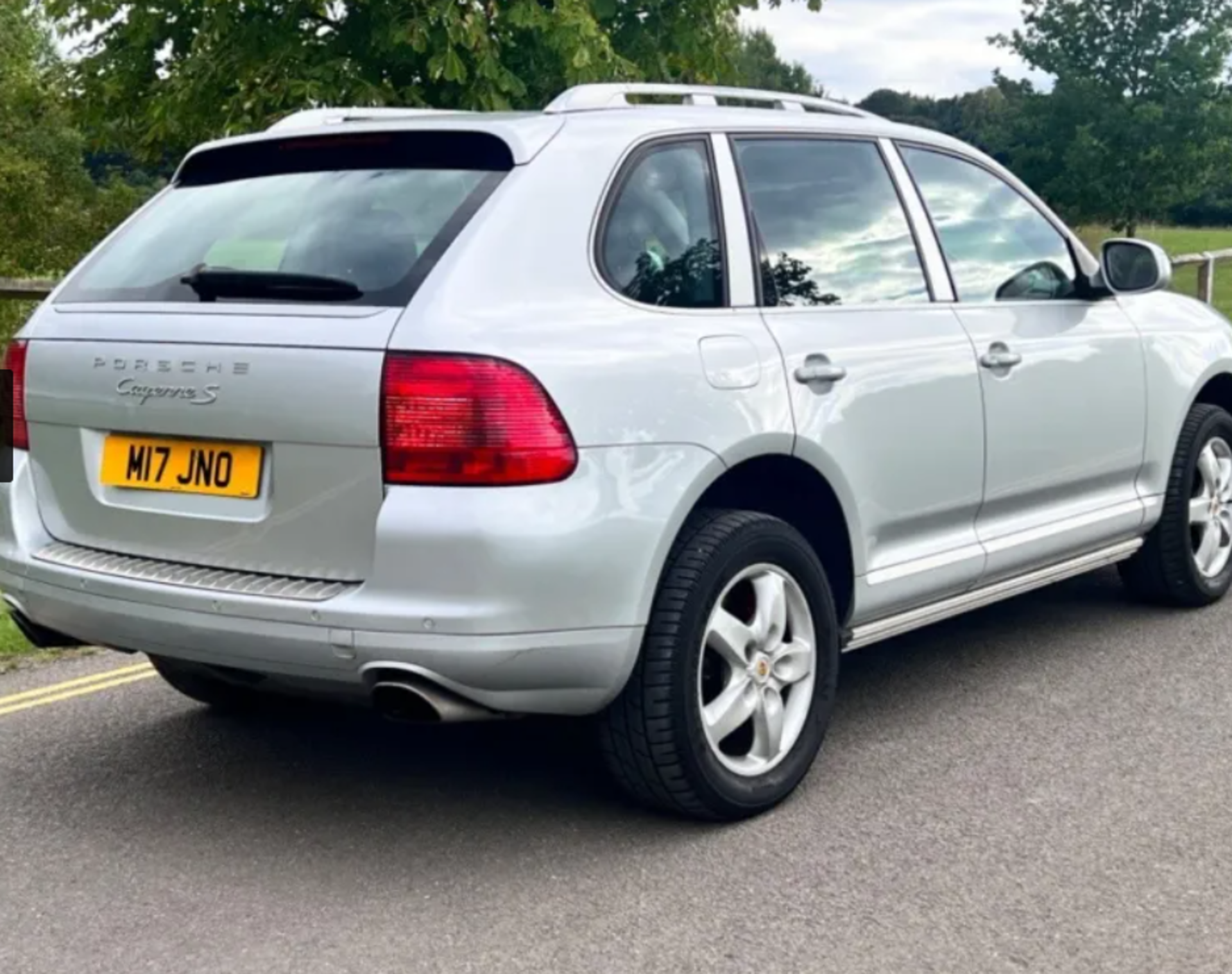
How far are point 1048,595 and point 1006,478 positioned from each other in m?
1.85

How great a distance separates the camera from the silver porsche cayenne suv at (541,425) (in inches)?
139

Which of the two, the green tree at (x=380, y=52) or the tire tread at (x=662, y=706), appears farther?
the green tree at (x=380, y=52)

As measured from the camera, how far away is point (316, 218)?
13.1 ft

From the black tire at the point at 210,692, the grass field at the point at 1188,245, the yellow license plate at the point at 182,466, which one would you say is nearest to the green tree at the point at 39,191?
the grass field at the point at 1188,245

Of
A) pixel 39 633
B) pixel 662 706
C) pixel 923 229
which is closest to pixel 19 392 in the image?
pixel 39 633

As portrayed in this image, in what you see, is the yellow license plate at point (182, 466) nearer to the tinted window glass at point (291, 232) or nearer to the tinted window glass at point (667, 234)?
the tinted window glass at point (291, 232)

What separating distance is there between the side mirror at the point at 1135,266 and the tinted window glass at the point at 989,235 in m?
0.16

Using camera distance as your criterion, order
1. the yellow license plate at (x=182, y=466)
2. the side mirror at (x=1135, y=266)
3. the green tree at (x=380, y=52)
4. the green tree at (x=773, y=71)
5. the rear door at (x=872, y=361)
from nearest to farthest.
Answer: the yellow license plate at (x=182, y=466)
the rear door at (x=872, y=361)
the side mirror at (x=1135, y=266)
the green tree at (x=380, y=52)
the green tree at (x=773, y=71)

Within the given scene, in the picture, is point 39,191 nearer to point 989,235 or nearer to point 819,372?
point 989,235

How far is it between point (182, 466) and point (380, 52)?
37.5 ft

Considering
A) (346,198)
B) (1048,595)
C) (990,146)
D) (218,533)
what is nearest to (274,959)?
(218,533)

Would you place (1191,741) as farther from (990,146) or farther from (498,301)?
(990,146)

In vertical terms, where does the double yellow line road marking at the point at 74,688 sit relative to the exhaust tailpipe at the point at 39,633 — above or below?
below

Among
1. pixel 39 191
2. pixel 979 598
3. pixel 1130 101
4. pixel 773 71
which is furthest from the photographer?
pixel 773 71
